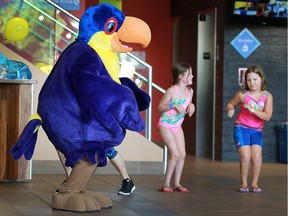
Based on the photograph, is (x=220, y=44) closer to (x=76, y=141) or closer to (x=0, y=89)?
(x=0, y=89)

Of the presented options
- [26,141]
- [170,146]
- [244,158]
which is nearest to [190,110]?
[170,146]

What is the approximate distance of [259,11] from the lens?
12.1m

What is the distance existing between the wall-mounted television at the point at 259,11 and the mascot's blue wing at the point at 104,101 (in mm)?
6231

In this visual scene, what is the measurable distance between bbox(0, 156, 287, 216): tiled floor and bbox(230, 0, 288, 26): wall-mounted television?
9.41 feet

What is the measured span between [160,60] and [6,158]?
25.1ft

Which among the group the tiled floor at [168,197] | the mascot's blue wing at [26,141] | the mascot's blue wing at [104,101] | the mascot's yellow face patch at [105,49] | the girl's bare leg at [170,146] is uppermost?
the mascot's yellow face patch at [105,49]

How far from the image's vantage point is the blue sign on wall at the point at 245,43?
484 inches

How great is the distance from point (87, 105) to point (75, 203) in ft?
2.67

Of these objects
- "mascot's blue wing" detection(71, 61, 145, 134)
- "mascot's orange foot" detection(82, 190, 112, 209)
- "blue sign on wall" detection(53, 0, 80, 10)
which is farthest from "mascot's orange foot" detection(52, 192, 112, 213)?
"blue sign on wall" detection(53, 0, 80, 10)

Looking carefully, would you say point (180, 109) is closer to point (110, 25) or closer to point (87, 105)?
point (110, 25)

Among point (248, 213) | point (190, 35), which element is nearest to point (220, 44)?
point (190, 35)

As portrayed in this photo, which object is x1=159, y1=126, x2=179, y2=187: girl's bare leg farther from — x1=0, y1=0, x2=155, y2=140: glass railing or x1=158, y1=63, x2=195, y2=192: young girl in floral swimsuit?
x1=0, y1=0, x2=155, y2=140: glass railing

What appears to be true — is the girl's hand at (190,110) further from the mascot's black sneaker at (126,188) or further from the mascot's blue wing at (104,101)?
the mascot's blue wing at (104,101)

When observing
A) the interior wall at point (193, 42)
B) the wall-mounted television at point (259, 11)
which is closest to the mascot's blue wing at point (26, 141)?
the wall-mounted television at point (259, 11)
